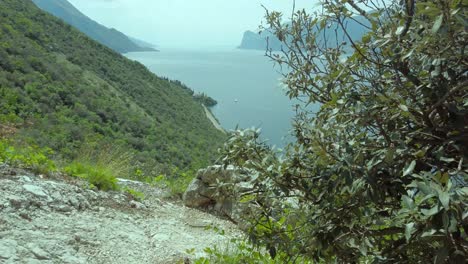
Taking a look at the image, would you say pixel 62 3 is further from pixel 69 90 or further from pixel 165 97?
pixel 69 90

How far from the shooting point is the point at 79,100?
28.3m

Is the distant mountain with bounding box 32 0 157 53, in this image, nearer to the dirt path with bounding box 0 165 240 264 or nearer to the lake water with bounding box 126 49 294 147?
the lake water with bounding box 126 49 294 147

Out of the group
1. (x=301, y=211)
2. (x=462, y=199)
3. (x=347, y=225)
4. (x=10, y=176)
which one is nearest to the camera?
(x=462, y=199)

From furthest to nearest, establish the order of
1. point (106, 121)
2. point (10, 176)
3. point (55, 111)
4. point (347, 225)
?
point (106, 121)
point (55, 111)
point (10, 176)
point (347, 225)

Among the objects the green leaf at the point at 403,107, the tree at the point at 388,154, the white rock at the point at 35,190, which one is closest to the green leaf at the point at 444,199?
the tree at the point at 388,154

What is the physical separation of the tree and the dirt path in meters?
2.01

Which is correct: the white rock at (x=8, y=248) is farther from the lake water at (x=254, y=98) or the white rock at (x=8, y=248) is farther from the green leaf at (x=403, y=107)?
the green leaf at (x=403, y=107)

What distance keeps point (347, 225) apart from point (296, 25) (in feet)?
3.80

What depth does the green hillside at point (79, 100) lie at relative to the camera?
21062 mm

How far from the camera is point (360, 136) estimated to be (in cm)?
145

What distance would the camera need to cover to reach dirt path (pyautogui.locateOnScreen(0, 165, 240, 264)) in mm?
3225

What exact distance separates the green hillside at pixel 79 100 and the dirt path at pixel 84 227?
7.99 metres

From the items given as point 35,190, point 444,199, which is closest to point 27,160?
point 35,190

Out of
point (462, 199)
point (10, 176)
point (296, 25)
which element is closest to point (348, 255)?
point (462, 199)
